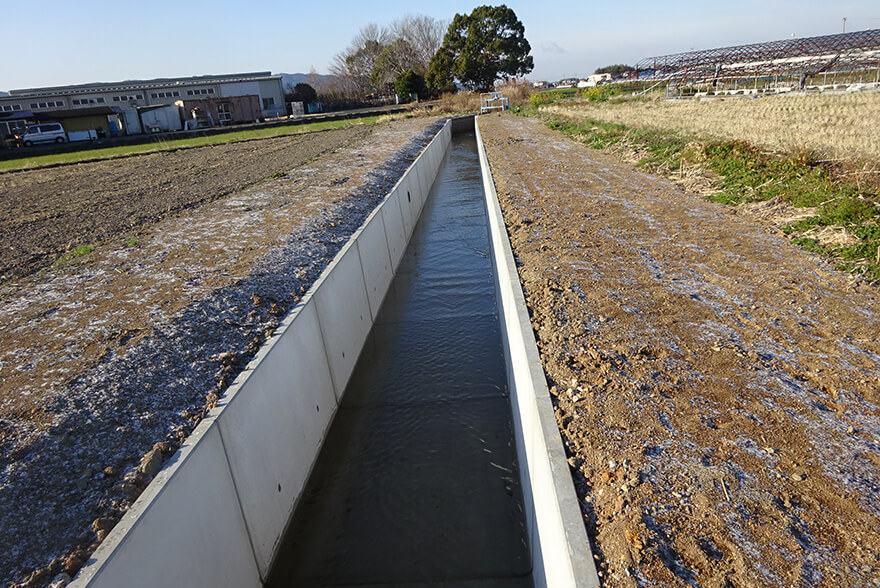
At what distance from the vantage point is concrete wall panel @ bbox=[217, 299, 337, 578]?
425cm

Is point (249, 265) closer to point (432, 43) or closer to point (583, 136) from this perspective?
point (583, 136)

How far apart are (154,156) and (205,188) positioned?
14.3 m

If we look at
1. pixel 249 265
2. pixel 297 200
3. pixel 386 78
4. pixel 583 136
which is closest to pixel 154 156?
pixel 297 200

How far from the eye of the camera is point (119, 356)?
16.8 ft

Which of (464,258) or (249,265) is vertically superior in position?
(249,265)

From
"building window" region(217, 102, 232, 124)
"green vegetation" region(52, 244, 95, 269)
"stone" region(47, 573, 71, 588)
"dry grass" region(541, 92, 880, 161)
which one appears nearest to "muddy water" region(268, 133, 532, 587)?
"stone" region(47, 573, 71, 588)

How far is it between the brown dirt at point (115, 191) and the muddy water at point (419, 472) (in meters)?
6.09

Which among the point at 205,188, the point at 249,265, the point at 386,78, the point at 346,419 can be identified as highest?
the point at 386,78

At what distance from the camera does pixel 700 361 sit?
186 inches

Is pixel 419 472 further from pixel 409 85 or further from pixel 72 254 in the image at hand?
pixel 409 85

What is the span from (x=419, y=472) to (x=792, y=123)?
1714 cm

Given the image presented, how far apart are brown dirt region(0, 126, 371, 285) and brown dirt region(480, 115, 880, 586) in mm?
8693

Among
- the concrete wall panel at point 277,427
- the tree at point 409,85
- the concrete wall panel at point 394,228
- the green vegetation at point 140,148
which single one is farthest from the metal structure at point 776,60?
the concrete wall panel at point 277,427

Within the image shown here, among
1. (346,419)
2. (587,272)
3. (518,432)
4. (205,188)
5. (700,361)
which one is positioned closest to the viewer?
(700,361)
